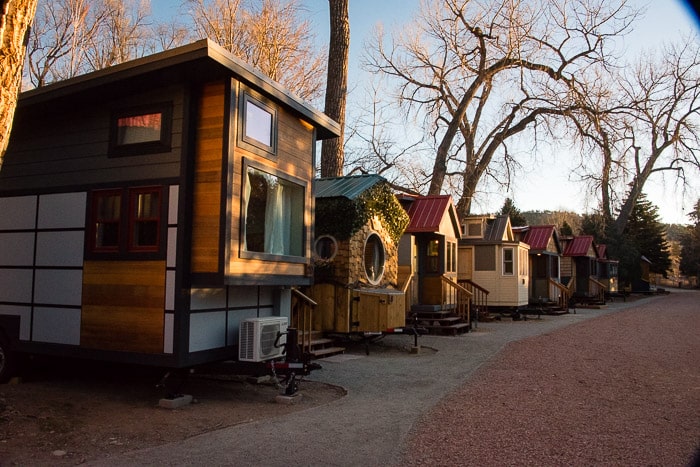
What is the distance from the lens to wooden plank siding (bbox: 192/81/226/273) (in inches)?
266

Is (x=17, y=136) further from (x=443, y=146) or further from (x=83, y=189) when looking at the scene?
(x=443, y=146)

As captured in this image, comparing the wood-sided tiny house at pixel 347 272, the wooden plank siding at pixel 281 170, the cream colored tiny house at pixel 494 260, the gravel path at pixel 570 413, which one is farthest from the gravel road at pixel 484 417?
the cream colored tiny house at pixel 494 260

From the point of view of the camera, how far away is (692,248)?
62875 mm

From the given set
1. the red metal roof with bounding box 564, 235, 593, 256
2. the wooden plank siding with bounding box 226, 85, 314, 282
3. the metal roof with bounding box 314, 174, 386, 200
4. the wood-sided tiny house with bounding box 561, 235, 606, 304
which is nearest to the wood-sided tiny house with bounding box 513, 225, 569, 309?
the wood-sided tiny house with bounding box 561, 235, 606, 304

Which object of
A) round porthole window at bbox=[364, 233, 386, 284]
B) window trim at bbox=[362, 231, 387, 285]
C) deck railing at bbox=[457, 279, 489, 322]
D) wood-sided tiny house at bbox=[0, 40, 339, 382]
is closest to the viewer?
wood-sided tiny house at bbox=[0, 40, 339, 382]

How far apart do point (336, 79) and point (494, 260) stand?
10.3m

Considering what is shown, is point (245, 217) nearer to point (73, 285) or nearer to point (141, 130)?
point (141, 130)

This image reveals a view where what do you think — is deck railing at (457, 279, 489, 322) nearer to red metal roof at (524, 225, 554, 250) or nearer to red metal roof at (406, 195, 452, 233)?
red metal roof at (406, 195, 452, 233)

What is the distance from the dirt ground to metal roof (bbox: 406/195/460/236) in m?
9.00

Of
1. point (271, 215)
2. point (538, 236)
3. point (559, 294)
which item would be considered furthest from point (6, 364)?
point (559, 294)

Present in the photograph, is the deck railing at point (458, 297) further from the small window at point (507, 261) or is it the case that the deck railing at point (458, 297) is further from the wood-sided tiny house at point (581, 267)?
the wood-sided tiny house at point (581, 267)

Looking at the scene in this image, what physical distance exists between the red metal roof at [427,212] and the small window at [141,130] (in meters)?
10.6

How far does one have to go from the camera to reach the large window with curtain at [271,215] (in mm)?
7254

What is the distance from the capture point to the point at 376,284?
13086 millimetres
